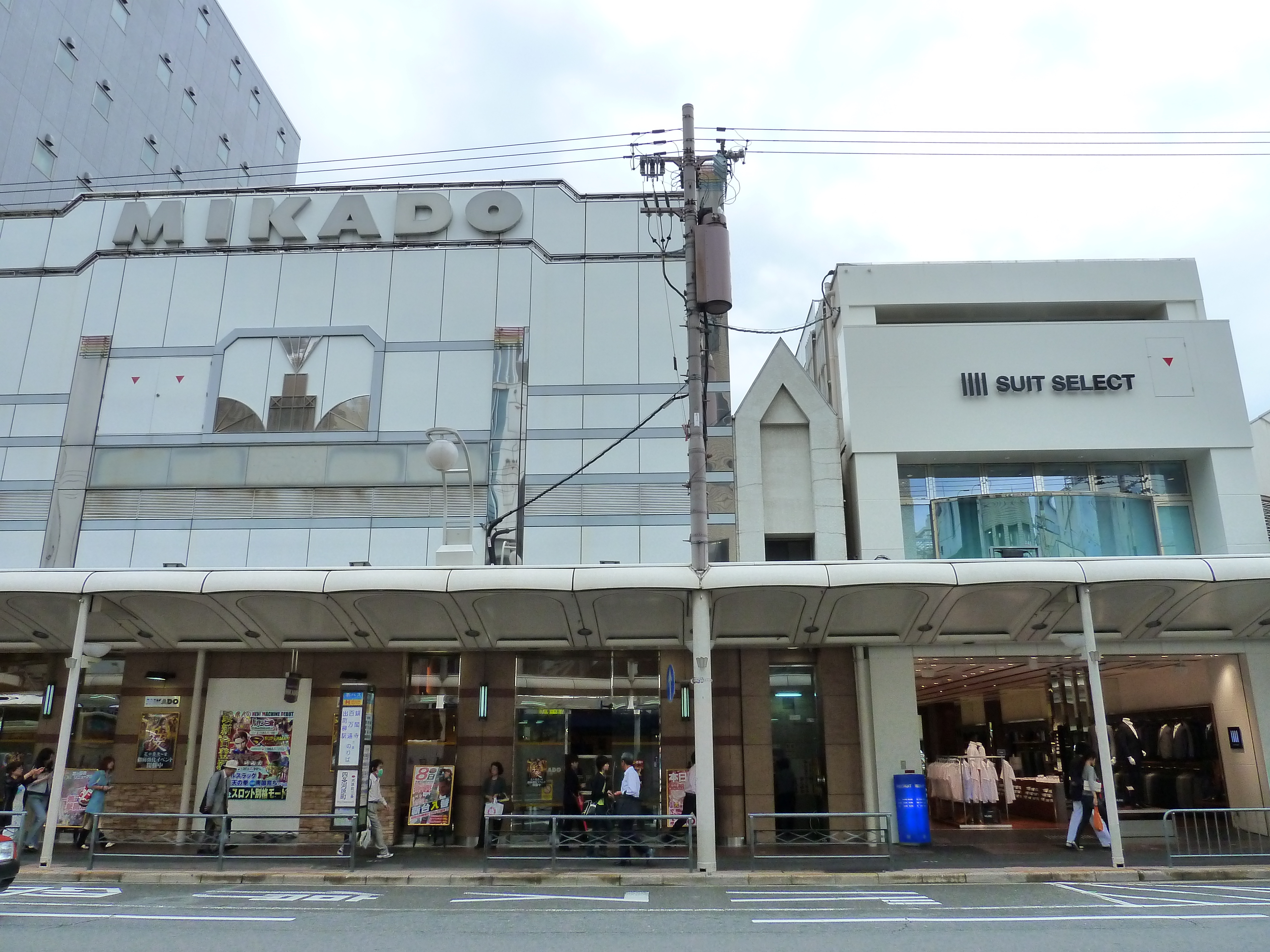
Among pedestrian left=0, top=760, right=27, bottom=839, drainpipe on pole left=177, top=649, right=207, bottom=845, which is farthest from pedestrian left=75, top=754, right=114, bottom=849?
drainpipe on pole left=177, top=649, right=207, bottom=845

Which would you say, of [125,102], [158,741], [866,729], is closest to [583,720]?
[866,729]

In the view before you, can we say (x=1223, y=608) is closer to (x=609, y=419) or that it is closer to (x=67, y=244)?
(x=609, y=419)

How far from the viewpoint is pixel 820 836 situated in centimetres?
1702

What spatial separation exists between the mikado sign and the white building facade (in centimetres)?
6

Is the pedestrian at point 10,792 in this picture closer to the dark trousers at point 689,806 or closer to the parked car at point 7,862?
the parked car at point 7,862

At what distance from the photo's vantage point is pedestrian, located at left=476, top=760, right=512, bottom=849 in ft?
54.3

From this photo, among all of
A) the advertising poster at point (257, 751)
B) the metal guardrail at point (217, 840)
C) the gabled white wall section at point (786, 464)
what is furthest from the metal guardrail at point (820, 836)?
the advertising poster at point (257, 751)

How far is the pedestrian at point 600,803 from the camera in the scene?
52.1 ft

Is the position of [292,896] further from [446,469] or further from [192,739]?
[446,469]

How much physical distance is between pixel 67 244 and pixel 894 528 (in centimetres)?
2091

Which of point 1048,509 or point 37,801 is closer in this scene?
point 37,801

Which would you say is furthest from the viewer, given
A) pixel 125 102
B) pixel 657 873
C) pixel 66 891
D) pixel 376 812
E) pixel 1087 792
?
pixel 125 102

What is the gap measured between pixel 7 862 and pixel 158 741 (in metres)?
7.57

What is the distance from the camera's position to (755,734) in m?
18.3
